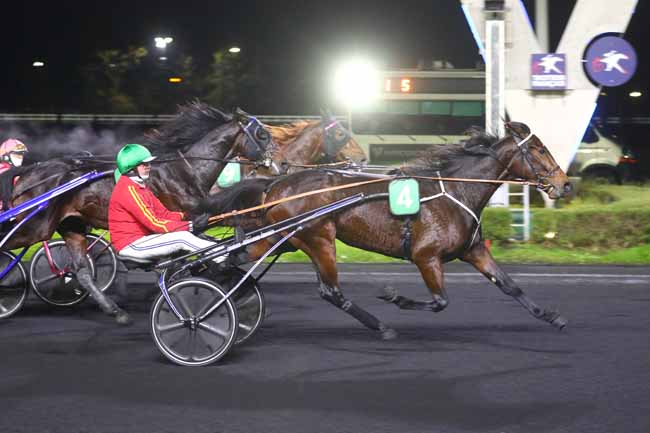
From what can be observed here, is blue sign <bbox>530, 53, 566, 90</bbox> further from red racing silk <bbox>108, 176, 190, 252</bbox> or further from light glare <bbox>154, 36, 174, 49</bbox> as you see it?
light glare <bbox>154, 36, 174, 49</bbox>

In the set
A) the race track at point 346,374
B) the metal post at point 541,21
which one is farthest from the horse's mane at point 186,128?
the metal post at point 541,21

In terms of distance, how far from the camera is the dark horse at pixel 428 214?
277 inches

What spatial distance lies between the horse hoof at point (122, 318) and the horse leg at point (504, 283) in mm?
2831

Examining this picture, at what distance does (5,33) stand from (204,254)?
3057cm

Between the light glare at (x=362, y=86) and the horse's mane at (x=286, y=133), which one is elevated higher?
the light glare at (x=362, y=86)

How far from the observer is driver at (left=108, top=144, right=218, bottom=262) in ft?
21.2

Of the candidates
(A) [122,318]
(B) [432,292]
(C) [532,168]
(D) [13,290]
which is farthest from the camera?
(D) [13,290]

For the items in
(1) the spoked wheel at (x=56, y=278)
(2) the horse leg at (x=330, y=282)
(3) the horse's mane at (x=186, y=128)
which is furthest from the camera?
(3) the horse's mane at (x=186, y=128)

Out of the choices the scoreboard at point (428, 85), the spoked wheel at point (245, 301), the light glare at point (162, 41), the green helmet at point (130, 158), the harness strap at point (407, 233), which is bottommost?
the spoked wheel at point (245, 301)

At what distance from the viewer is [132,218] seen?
6527 millimetres

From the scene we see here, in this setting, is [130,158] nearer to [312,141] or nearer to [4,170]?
[4,170]

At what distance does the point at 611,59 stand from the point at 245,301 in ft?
34.3

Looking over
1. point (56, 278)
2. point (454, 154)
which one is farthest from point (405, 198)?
point (56, 278)

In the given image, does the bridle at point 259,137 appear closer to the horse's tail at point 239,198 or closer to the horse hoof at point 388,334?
the horse's tail at point 239,198
